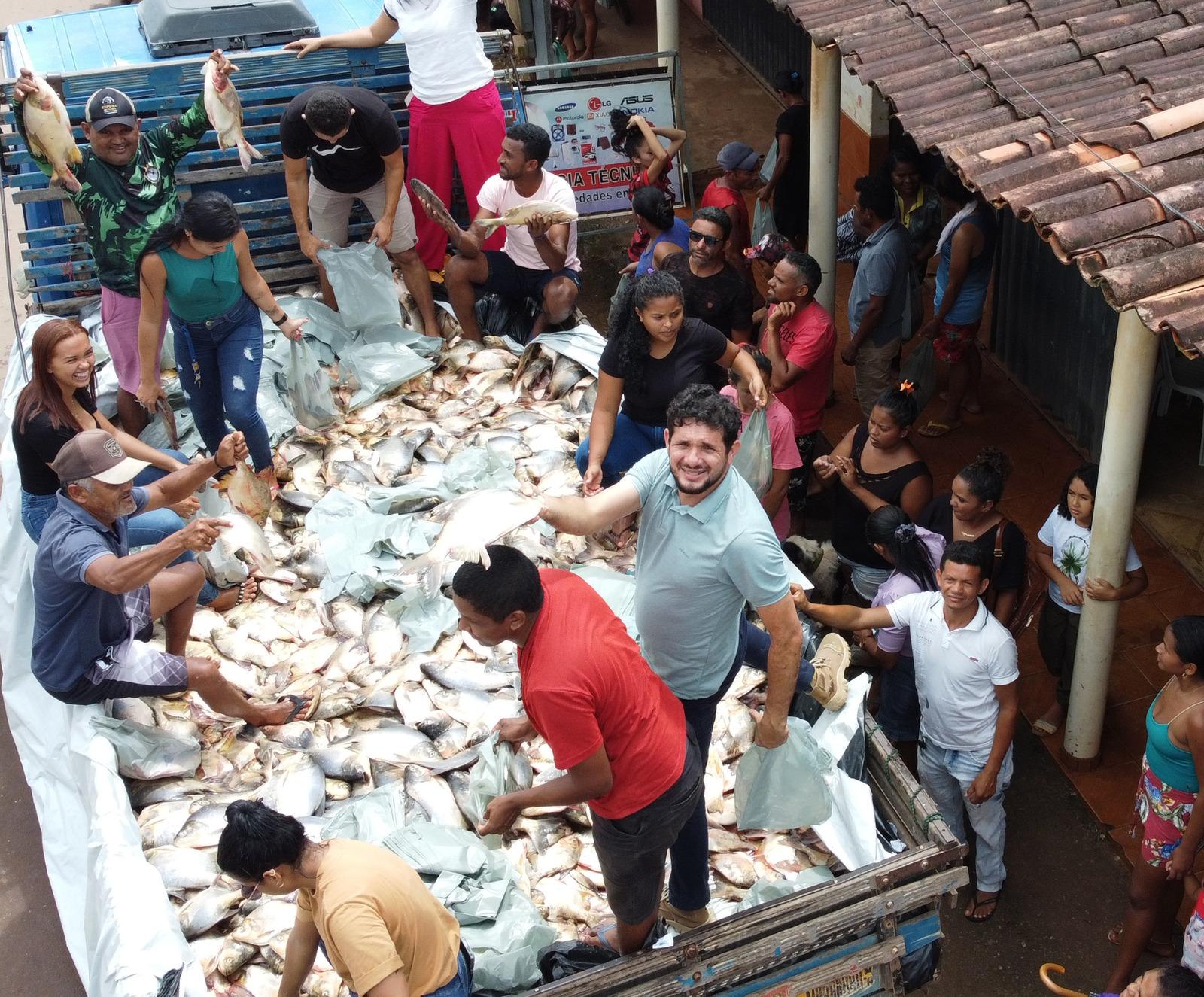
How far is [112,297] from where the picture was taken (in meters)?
5.87

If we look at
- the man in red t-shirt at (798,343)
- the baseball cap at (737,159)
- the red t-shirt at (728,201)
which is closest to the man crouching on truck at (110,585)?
the man in red t-shirt at (798,343)

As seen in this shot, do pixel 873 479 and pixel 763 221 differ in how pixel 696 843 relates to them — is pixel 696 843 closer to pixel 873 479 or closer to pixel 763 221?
pixel 873 479

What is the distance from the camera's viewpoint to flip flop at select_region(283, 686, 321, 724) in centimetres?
476

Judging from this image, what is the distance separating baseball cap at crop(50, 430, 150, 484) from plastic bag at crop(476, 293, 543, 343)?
330cm

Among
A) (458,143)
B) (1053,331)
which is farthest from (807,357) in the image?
(458,143)

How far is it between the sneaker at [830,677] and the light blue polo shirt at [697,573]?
81 cm

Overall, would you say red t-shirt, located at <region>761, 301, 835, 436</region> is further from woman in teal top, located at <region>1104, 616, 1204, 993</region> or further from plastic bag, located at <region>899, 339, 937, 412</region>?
woman in teal top, located at <region>1104, 616, 1204, 993</region>

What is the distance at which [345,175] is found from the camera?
664 cm

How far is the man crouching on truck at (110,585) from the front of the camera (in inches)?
160

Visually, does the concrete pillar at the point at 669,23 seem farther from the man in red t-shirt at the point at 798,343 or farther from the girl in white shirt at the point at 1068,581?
the girl in white shirt at the point at 1068,581

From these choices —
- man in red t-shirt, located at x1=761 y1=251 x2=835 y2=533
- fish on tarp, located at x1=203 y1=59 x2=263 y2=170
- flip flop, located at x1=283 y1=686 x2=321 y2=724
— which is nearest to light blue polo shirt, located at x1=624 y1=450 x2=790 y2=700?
flip flop, located at x1=283 y1=686 x2=321 y2=724

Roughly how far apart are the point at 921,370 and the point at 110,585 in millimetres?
4435

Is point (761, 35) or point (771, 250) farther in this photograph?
point (761, 35)

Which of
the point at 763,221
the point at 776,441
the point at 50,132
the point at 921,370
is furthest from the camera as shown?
the point at 763,221
